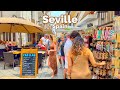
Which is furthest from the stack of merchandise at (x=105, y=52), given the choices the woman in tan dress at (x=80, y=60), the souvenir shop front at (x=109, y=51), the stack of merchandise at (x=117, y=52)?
the woman in tan dress at (x=80, y=60)

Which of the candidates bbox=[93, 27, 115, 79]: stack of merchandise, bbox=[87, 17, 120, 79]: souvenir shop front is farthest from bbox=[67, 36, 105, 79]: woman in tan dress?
bbox=[93, 27, 115, 79]: stack of merchandise

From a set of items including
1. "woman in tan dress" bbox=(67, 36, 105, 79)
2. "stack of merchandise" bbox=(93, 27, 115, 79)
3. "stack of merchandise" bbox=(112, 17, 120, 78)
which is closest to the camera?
"woman in tan dress" bbox=(67, 36, 105, 79)

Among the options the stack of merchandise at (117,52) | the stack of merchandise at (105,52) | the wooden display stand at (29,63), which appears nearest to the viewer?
the stack of merchandise at (117,52)

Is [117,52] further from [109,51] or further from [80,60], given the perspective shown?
[80,60]

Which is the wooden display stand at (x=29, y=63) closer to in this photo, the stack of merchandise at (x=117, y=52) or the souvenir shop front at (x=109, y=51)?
the souvenir shop front at (x=109, y=51)

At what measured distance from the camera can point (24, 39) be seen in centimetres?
2114

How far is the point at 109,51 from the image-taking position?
730 centimetres

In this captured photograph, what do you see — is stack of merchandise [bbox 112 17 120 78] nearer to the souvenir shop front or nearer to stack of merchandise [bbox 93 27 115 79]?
the souvenir shop front

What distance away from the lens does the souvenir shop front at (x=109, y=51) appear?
21.3ft

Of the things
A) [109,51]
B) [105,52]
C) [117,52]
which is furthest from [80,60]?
[105,52]

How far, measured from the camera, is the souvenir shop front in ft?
21.3
